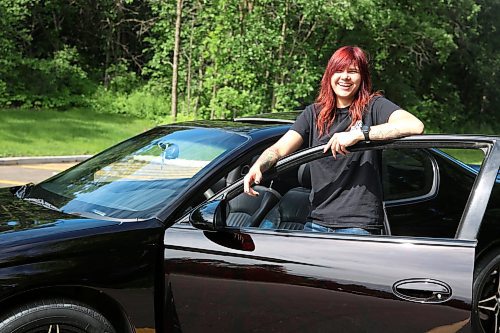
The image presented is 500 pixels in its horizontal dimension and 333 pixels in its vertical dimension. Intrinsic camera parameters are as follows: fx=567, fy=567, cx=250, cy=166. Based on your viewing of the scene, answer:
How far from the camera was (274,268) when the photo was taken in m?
2.30

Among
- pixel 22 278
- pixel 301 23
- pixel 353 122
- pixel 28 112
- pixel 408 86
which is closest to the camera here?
pixel 22 278

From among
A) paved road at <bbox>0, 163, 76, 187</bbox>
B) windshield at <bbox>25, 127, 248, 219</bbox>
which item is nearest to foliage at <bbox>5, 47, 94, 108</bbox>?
paved road at <bbox>0, 163, 76, 187</bbox>

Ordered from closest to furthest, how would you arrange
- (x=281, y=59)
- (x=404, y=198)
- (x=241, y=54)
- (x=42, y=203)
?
1. (x=42, y=203)
2. (x=404, y=198)
3. (x=241, y=54)
4. (x=281, y=59)

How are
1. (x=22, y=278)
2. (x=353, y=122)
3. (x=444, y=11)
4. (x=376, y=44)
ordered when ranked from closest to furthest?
1. (x=22, y=278)
2. (x=353, y=122)
3. (x=376, y=44)
4. (x=444, y=11)

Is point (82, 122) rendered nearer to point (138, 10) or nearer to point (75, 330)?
point (138, 10)

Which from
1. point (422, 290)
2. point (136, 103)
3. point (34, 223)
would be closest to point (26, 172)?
point (34, 223)

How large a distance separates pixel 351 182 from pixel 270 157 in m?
0.39

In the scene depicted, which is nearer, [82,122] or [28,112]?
[82,122]

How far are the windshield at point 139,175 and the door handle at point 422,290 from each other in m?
1.08

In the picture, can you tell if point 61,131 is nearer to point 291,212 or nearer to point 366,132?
point 291,212

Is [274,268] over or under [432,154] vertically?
under

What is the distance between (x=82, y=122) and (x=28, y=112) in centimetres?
301

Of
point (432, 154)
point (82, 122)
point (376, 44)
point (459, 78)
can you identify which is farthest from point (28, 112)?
point (459, 78)

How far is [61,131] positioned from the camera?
16.8 metres
